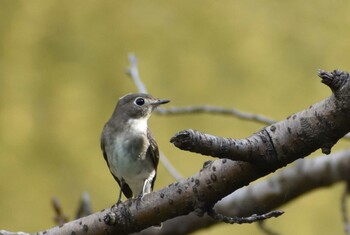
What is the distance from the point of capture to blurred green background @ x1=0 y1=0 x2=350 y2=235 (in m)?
4.80

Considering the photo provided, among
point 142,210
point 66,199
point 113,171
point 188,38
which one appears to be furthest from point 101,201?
point 142,210

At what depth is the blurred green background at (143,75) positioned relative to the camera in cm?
480

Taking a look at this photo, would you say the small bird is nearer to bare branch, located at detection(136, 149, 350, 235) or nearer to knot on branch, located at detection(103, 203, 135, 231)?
bare branch, located at detection(136, 149, 350, 235)

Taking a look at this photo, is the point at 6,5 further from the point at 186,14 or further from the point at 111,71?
the point at 186,14

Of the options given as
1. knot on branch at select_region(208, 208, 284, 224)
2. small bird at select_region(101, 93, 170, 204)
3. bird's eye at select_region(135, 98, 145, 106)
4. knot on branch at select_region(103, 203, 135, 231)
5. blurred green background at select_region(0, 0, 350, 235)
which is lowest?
knot on branch at select_region(208, 208, 284, 224)

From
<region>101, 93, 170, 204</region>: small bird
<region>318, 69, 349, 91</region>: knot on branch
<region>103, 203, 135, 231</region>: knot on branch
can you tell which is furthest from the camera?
<region>101, 93, 170, 204</region>: small bird

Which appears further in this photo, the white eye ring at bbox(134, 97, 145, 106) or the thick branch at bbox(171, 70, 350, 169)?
the white eye ring at bbox(134, 97, 145, 106)

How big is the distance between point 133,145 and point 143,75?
1.94m

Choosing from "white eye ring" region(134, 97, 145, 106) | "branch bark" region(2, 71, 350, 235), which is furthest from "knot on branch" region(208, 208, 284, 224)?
"white eye ring" region(134, 97, 145, 106)

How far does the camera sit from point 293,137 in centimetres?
186

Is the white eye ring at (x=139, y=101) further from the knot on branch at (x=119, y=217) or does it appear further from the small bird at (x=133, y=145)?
the knot on branch at (x=119, y=217)

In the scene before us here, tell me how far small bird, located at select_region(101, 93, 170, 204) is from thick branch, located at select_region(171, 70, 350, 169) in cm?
107

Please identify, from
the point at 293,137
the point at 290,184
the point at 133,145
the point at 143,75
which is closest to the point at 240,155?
the point at 293,137

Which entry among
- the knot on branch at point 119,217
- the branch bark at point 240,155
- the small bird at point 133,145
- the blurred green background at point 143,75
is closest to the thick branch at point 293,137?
the branch bark at point 240,155
